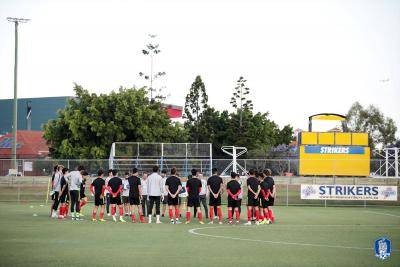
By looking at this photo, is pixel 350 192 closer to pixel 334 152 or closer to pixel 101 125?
pixel 334 152

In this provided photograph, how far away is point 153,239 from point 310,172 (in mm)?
25772

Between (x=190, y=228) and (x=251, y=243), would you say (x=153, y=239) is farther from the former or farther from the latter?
(x=190, y=228)

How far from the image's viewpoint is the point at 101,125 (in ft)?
190

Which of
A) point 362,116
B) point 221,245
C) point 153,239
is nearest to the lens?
point 221,245

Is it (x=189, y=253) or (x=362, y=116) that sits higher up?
(x=362, y=116)

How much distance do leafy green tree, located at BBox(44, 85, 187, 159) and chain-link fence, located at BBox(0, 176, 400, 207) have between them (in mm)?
10434

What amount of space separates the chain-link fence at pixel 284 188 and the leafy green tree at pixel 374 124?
47441mm

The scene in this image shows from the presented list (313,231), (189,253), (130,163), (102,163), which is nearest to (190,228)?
(313,231)

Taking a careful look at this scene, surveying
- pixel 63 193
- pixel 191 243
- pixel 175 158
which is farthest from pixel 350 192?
pixel 191 243

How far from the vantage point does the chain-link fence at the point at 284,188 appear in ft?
125

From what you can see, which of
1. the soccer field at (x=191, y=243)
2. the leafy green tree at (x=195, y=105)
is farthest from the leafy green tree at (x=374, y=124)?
the soccer field at (x=191, y=243)

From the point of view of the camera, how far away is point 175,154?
139 feet

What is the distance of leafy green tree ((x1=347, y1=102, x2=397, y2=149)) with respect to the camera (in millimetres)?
92688

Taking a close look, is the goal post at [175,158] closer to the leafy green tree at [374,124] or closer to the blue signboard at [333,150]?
the blue signboard at [333,150]
